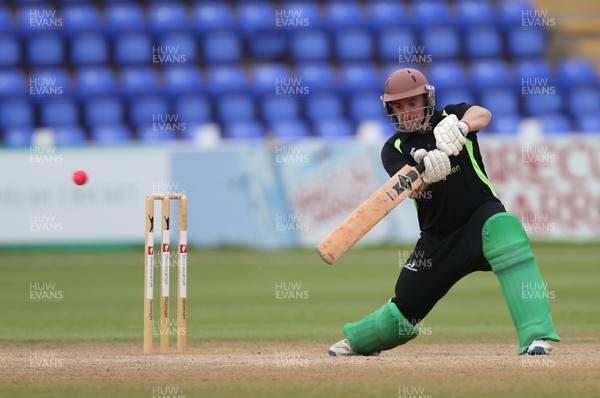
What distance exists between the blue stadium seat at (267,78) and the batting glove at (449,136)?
14.1 meters

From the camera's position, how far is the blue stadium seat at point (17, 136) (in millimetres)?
19484

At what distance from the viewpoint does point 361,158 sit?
19375 millimetres

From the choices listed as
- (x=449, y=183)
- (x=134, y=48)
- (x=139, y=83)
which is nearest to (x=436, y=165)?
(x=449, y=183)

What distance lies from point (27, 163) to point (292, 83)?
5.52m

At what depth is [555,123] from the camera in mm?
20719

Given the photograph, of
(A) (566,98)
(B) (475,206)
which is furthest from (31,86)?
(B) (475,206)

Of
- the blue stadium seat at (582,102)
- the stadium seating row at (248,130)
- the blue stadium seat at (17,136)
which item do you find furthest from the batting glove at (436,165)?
the blue stadium seat at (582,102)

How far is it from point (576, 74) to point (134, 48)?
8.80 metres

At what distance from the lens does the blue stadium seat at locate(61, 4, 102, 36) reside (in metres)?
23.0

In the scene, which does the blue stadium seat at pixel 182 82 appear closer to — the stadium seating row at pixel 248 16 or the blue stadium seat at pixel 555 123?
the stadium seating row at pixel 248 16

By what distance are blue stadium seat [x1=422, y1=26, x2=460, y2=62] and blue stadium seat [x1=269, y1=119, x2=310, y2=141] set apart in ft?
11.2

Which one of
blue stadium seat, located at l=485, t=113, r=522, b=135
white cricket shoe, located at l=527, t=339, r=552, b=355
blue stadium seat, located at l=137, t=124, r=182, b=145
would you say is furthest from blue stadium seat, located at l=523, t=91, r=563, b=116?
white cricket shoe, located at l=527, t=339, r=552, b=355

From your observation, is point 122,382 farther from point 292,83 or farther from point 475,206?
point 292,83

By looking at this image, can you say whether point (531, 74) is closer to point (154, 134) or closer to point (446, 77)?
point (446, 77)
